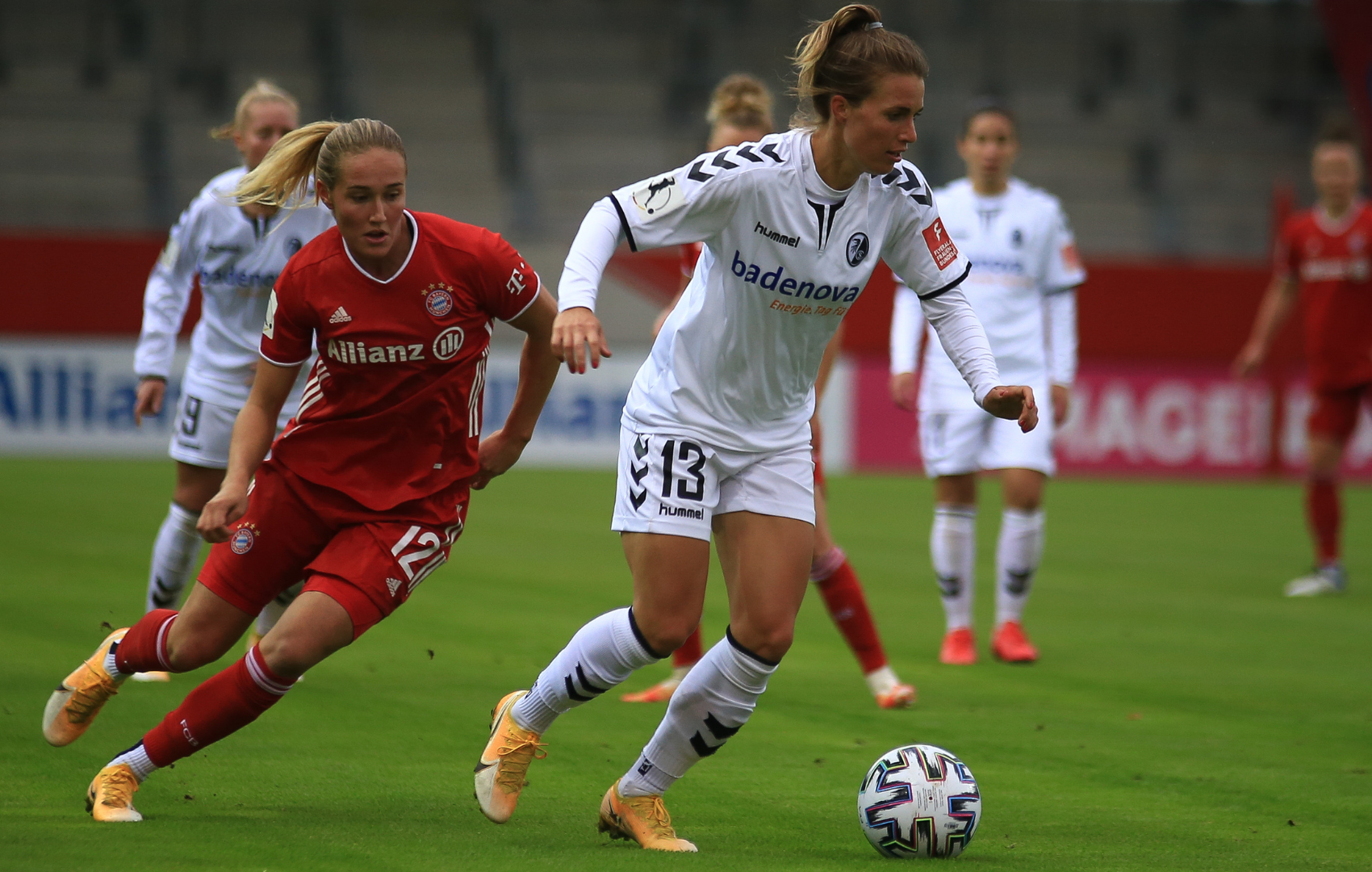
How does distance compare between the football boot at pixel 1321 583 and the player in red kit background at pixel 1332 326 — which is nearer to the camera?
the football boot at pixel 1321 583

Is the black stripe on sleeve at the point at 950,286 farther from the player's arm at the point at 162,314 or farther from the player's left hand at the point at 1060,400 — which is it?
the player's left hand at the point at 1060,400

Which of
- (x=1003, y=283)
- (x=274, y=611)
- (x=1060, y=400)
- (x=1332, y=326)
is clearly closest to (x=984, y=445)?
(x=1060, y=400)

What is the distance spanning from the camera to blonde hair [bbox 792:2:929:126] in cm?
395

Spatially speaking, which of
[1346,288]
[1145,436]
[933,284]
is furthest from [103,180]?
[933,284]

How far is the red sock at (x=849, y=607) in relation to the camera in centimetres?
618

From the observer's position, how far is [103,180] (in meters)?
19.8

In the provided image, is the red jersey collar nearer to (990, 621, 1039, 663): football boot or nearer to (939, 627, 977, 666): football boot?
(990, 621, 1039, 663): football boot

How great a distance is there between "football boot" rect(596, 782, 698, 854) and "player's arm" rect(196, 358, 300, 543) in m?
1.21

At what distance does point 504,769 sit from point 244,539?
2.99ft

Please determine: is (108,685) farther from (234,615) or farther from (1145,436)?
(1145,436)

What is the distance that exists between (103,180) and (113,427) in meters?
4.45

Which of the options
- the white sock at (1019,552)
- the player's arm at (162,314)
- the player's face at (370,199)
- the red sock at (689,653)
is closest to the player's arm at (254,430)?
the player's face at (370,199)

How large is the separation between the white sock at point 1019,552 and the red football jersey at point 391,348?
144 inches

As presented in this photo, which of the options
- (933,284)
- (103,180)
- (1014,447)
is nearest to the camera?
(933,284)
